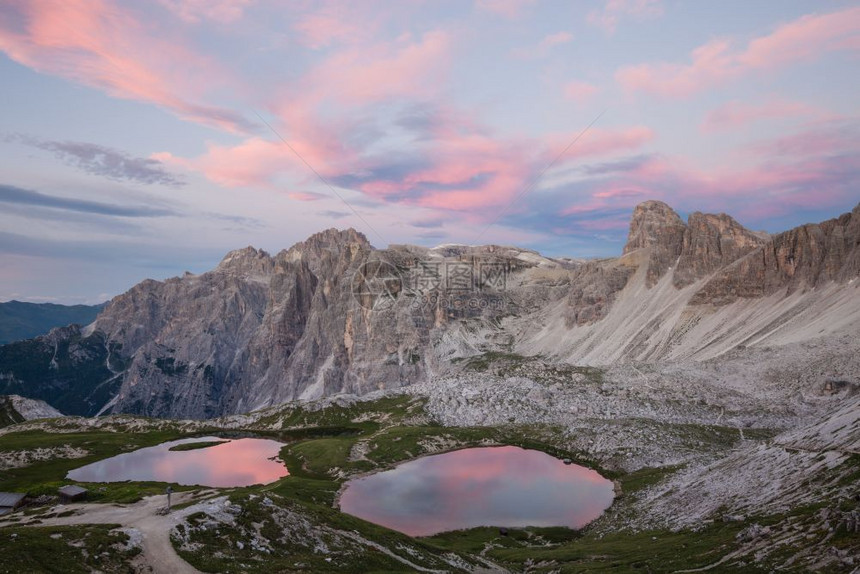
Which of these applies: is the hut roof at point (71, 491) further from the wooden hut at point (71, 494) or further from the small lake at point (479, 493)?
the small lake at point (479, 493)

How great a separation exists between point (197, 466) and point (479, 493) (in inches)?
2609

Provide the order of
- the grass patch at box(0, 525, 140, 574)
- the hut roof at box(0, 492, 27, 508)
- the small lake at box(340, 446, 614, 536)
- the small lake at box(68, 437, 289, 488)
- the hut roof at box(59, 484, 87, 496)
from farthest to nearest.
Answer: the small lake at box(68, 437, 289, 488)
the small lake at box(340, 446, 614, 536)
the hut roof at box(0, 492, 27, 508)
the hut roof at box(59, 484, 87, 496)
the grass patch at box(0, 525, 140, 574)

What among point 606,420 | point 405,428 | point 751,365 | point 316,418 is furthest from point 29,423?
point 751,365

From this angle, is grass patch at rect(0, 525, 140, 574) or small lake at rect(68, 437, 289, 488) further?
small lake at rect(68, 437, 289, 488)

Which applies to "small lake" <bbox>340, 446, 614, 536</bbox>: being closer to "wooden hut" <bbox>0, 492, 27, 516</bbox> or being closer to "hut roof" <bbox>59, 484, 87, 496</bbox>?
"hut roof" <bbox>59, 484, 87, 496</bbox>

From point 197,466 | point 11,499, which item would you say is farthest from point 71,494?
point 197,466

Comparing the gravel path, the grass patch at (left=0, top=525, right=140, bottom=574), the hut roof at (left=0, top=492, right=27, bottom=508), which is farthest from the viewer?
the hut roof at (left=0, top=492, right=27, bottom=508)

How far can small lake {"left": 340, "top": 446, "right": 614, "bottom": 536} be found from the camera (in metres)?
78.7

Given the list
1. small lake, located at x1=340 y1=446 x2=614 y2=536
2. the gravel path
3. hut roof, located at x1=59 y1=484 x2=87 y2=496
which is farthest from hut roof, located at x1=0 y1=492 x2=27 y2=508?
small lake, located at x1=340 y1=446 x2=614 y2=536

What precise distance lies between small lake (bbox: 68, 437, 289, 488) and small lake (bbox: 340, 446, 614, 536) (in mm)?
25750

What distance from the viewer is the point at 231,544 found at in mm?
43406

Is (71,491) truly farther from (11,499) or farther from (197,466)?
(197,466)

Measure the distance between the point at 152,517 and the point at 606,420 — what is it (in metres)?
104

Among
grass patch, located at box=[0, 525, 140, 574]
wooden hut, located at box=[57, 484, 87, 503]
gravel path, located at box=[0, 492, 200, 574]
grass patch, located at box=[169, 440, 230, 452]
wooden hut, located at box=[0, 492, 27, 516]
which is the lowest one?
grass patch, located at box=[169, 440, 230, 452]
